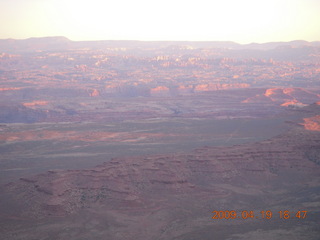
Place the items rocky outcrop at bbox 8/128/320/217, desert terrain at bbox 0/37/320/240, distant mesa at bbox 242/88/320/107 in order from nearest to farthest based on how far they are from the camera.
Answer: desert terrain at bbox 0/37/320/240 < rocky outcrop at bbox 8/128/320/217 < distant mesa at bbox 242/88/320/107

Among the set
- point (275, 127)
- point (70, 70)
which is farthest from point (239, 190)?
point (70, 70)

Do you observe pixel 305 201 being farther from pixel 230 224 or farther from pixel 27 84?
pixel 27 84

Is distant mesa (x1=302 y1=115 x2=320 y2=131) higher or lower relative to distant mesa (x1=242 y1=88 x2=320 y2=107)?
higher

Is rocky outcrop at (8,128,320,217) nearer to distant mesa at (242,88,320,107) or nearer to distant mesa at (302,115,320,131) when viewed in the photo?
distant mesa at (302,115,320,131)
